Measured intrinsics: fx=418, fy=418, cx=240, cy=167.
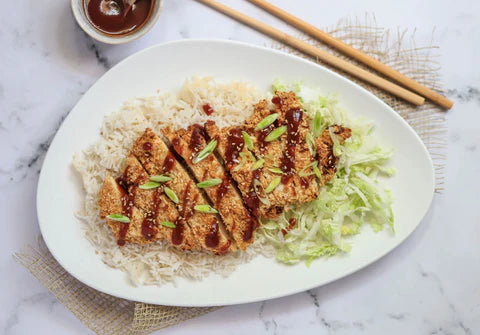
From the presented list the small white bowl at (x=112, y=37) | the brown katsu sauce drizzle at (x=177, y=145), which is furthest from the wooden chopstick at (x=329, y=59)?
the brown katsu sauce drizzle at (x=177, y=145)

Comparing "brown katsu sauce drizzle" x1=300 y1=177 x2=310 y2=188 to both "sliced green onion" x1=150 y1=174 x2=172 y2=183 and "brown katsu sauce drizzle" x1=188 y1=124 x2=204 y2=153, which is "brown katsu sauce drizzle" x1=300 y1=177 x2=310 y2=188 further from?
"sliced green onion" x1=150 y1=174 x2=172 y2=183

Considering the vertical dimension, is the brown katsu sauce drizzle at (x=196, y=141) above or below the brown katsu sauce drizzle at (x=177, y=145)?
above

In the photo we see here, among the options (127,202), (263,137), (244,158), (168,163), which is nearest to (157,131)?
(168,163)

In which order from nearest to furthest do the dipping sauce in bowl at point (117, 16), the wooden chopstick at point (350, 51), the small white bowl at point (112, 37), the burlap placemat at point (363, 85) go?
1. the small white bowl at point (112, 37)
2. the dipping sauce in bowl at point (117, 16)
3. the burlap placemat at point (363, 85)
4. the wooden chopstick at point (350, 51)

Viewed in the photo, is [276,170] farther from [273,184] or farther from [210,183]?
[210,183]

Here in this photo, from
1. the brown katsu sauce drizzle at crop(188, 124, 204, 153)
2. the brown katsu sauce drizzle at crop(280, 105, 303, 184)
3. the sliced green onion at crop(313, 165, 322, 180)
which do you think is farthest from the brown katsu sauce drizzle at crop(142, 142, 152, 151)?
the sliced green onion at crop(313, 165, 322, 180)

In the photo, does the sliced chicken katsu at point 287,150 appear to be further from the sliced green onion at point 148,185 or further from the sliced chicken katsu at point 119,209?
the sliced chicken katsu at point 119,209

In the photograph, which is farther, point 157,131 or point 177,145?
point 157,131

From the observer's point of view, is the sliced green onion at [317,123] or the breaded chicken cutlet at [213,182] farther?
the sliced green onion at [317,123]
